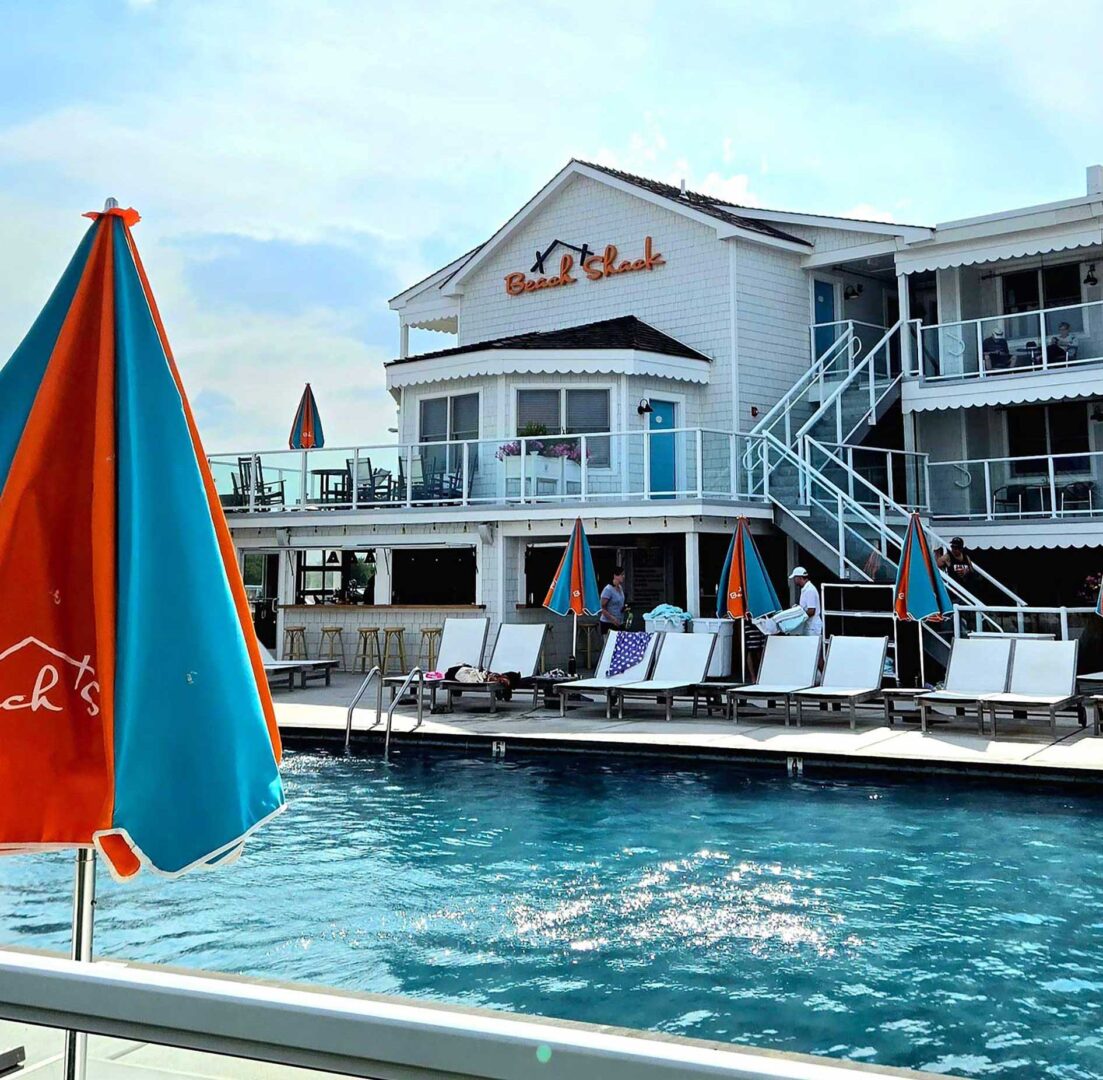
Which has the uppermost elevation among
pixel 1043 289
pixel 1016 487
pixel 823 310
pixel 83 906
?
pixel 823 310

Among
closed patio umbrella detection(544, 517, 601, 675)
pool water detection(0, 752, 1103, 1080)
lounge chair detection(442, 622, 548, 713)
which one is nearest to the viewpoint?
pool water detection(0, 752, 1103, 1080)

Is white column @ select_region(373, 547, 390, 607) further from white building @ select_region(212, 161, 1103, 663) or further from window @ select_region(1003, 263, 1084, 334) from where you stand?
window @ select_region(1003, 263, 1084, 334)

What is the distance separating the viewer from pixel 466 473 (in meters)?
20.0

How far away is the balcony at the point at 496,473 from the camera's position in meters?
19.2

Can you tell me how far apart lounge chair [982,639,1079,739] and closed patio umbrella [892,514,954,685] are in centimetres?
104

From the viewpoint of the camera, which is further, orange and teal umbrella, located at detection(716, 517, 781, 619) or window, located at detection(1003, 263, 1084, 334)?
window, located at detection(1003, 263, 1084, 334)

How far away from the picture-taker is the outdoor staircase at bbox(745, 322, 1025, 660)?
16875mm

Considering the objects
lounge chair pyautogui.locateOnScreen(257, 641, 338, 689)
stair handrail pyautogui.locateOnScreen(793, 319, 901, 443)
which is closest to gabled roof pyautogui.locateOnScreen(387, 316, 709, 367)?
stair handrail pyautogui.locateOnScreen(793, 319, 901, 443)

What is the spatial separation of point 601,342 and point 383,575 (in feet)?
19.8

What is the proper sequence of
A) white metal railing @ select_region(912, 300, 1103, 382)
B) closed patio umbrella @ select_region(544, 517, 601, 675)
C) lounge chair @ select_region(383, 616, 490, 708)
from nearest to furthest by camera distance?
closed patio umbrella @ select_region(544, 517, 601, 675), lounge chair @ select_region(383, 616, 490, 708), white metal railing @ select_region(912, 300, 1103, 382)

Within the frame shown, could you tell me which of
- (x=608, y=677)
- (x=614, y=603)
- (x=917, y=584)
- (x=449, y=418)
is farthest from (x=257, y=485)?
(x=917, y=584)

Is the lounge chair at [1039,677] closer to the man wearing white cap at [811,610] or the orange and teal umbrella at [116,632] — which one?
the man wearing white cap at [811,610]

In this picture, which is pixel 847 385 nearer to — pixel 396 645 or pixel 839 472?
pixel 839 472

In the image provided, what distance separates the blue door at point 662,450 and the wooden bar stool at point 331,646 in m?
6.65
